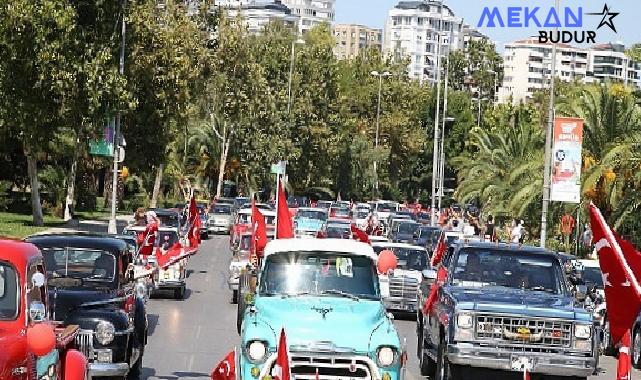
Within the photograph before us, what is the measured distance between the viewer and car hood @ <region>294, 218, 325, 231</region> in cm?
4972

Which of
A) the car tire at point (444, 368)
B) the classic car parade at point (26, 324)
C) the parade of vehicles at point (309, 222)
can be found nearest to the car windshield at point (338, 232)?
the parade of vehicles at point (309, 222)

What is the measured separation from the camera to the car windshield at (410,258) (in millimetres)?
31594

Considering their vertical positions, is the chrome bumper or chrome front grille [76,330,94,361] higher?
chrome front grille [76,330,94,361]

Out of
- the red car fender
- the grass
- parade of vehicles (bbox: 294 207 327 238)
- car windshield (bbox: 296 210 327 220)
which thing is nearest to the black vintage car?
the red car fender

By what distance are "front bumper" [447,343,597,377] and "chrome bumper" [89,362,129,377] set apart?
13.6 feet

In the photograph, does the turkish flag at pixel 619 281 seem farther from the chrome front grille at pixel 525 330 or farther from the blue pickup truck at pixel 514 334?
the chrome front grille at pixel 525 330

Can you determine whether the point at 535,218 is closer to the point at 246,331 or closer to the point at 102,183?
the point at 246,331

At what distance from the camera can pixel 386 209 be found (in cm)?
8488

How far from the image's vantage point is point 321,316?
14.5 metres

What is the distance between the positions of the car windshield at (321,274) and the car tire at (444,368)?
9.02 ft

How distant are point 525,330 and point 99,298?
516 centimetres

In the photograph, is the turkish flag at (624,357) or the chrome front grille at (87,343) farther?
the chrome front grille at (87,343)

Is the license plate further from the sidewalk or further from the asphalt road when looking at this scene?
the sidewalk

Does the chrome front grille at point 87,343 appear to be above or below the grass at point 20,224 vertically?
above
